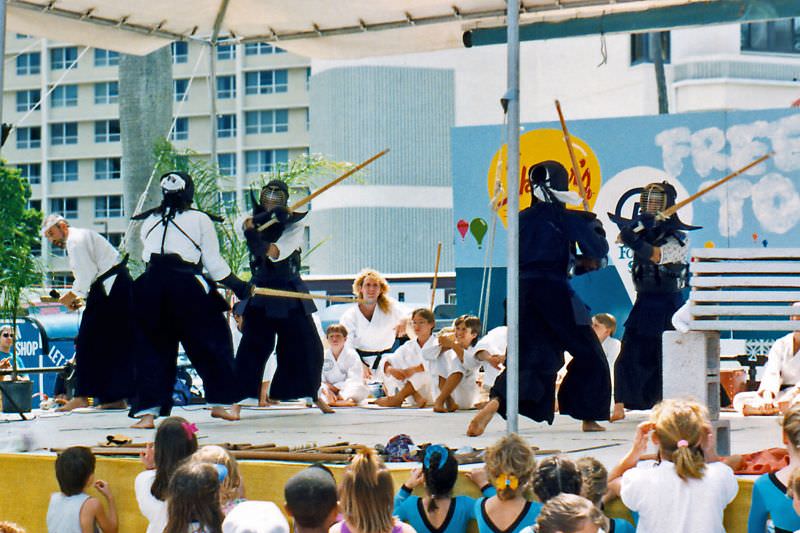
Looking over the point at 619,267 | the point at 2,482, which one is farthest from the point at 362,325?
the point at 2,482

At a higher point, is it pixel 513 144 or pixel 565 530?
pixel 513 144

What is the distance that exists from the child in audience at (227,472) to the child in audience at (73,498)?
3.01ft

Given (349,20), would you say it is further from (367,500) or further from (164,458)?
(367,500)

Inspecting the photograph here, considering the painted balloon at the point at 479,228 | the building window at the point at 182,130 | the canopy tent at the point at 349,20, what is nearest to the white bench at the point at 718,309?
the canopy tent at the point at 349,20

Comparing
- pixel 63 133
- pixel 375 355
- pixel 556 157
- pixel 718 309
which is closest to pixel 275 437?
pixel 718 309

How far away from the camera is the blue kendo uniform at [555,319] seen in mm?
6457

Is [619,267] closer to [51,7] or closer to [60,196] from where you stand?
[51,7]

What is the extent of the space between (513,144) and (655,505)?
1.68 metres

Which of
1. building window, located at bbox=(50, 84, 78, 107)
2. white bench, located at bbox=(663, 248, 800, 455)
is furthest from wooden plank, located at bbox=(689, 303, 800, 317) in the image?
building window, located at bbox=(50, 84, 78, 107)

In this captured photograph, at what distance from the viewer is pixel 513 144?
5.29 meters

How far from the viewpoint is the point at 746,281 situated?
521 centimetres

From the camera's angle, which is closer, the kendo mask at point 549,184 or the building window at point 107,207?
the kendo mask at point 549,184

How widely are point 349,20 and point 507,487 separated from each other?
493cm

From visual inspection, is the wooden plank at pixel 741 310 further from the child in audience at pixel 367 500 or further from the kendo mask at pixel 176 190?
the kendo mask at pixel 176 190
